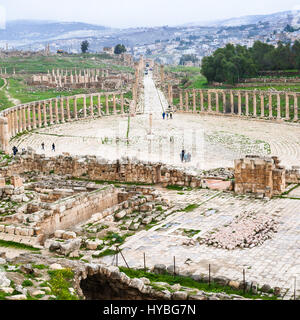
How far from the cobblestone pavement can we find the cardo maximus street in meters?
17.5

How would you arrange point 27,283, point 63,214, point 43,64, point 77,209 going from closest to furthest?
point 27,283 < point 63,214 < point 77,209 < point 43,64

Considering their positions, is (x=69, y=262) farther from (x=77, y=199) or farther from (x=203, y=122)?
(x=203, y=122)

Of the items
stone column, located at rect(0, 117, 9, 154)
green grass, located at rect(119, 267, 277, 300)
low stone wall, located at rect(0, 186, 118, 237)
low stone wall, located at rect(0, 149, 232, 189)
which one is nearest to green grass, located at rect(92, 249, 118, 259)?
green grass, located at rect(119, 267, 277, 300)

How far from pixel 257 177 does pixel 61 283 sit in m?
17.2

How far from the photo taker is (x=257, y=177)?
102 ft

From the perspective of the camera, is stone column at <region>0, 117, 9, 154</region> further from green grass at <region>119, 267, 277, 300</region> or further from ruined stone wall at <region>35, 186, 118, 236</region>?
green grass at <region>119, 267, 277, 300</region>

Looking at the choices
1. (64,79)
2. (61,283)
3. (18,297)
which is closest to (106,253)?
(61,283)

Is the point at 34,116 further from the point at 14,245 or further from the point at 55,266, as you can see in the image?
the point at 55,266

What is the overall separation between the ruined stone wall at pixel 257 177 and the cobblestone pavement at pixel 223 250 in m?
1.34

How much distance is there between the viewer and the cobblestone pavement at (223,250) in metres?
19.3

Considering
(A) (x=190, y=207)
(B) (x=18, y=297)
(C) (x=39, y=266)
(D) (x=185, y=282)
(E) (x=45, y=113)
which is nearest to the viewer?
(B) (x=18, y=297)

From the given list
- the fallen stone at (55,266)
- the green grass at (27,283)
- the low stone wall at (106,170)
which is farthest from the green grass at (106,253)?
the low stone wall at (106,170)

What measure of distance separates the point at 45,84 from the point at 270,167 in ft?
355
